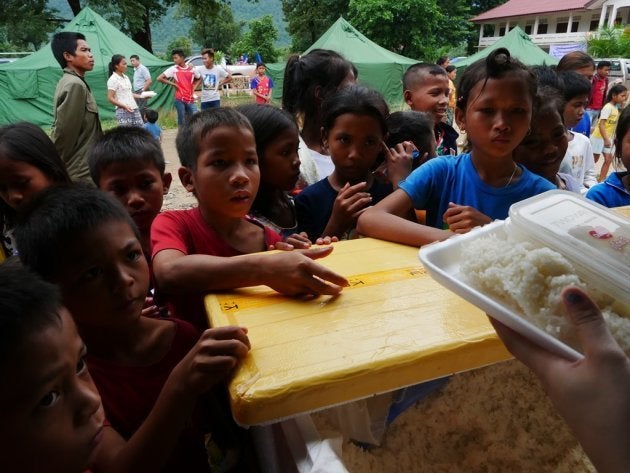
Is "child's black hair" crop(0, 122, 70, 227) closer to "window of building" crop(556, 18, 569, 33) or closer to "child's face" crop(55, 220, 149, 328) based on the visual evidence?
"child's face" crop(55, 220, 149, 328)

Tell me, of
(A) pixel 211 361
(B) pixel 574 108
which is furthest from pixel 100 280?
(B) pixel 574 108

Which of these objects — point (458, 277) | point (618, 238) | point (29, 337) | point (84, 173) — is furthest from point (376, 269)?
point (84, 173)

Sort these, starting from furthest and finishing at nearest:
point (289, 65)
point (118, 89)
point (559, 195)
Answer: point (118, 89) → point (289, 65) → point (559, 195)

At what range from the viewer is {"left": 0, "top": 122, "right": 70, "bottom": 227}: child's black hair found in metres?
1.64

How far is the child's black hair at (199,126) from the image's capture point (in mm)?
1335

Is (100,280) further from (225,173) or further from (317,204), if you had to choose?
(317,204)

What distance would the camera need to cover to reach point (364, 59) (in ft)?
43.3

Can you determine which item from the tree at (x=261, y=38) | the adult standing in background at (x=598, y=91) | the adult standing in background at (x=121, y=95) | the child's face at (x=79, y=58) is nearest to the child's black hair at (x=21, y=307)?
the child's face at (x=79, y=58)

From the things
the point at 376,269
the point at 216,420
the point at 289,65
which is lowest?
the point at 216,420

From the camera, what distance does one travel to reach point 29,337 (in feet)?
2.14

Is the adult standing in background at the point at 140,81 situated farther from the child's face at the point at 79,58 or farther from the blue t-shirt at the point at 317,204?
the blue t-shirt at the point at 317,204

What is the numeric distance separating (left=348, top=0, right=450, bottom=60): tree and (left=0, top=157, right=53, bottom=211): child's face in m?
24.0

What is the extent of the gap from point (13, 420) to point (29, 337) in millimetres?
116

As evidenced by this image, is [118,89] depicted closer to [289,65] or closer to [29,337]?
[289,65]
